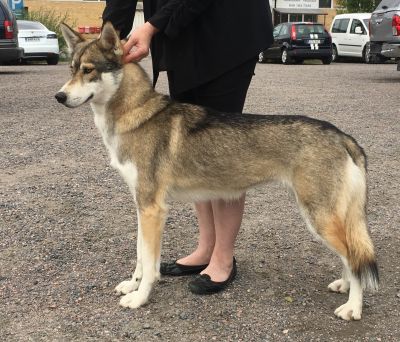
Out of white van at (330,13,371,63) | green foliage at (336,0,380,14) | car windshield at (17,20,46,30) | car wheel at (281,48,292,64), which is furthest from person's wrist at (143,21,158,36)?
green foliage at (336,0,380,14)

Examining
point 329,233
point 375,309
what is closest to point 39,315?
point 329,233

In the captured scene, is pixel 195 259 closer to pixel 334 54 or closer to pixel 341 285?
pixel 341 285

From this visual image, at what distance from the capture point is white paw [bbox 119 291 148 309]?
3426 millimetres

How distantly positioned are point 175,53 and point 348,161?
1293 mm

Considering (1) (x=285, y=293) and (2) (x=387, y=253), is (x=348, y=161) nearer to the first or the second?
(1) (x=285, y=293)

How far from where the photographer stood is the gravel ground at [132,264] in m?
3.18

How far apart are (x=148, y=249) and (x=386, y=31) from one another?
506 inches

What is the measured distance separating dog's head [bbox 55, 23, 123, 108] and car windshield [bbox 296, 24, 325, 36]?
2123cm

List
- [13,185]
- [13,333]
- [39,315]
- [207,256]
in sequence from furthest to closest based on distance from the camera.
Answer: [13,185]
[207,256]
[39,315]
[13,333]

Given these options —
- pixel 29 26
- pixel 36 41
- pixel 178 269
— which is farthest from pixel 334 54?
pixel 178 269

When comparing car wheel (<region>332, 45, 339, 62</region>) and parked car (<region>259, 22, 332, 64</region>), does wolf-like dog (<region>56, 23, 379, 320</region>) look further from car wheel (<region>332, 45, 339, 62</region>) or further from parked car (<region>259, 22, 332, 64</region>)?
car wheel (<region>332, 45, 339, 62</region>)

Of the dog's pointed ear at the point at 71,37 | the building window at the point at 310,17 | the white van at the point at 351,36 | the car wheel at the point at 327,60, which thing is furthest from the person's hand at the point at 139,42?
the building window at the point at 310,17

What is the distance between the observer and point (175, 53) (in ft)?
11.9

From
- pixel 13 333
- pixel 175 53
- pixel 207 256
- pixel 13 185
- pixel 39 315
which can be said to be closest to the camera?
pixel 13 333
